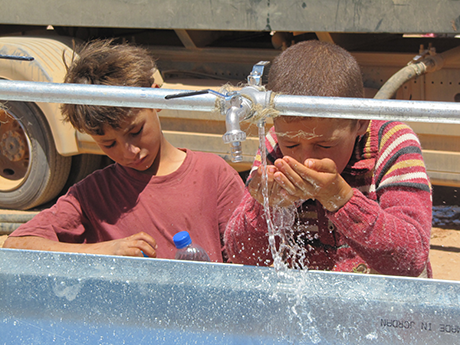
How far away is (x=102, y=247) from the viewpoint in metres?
1.69

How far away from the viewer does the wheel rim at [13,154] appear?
407cm

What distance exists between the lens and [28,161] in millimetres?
4223

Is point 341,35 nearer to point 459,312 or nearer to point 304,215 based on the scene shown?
point 304,215

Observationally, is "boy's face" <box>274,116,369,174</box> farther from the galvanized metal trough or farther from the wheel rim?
the wheel rim

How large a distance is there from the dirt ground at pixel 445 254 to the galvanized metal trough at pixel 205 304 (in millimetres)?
2351

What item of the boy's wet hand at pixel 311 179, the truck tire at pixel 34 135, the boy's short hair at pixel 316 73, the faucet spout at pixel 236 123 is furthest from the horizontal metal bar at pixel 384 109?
the truck tire at pixel 34 135

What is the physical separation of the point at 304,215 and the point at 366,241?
0.30 m

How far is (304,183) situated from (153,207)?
940 mm

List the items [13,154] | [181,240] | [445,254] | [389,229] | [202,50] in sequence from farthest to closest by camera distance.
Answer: [13,154] < [202,50] < [445,254] < [181,240] < [389,229]

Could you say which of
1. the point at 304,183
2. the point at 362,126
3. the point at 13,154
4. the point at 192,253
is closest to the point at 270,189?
the point at 304,183

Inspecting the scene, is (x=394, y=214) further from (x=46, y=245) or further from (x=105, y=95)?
(x=46, y=245)

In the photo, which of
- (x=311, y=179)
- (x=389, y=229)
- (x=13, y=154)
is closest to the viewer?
(x=311, y=179)

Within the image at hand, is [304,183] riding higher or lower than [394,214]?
higher

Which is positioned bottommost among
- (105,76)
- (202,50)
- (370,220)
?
(370,220)
